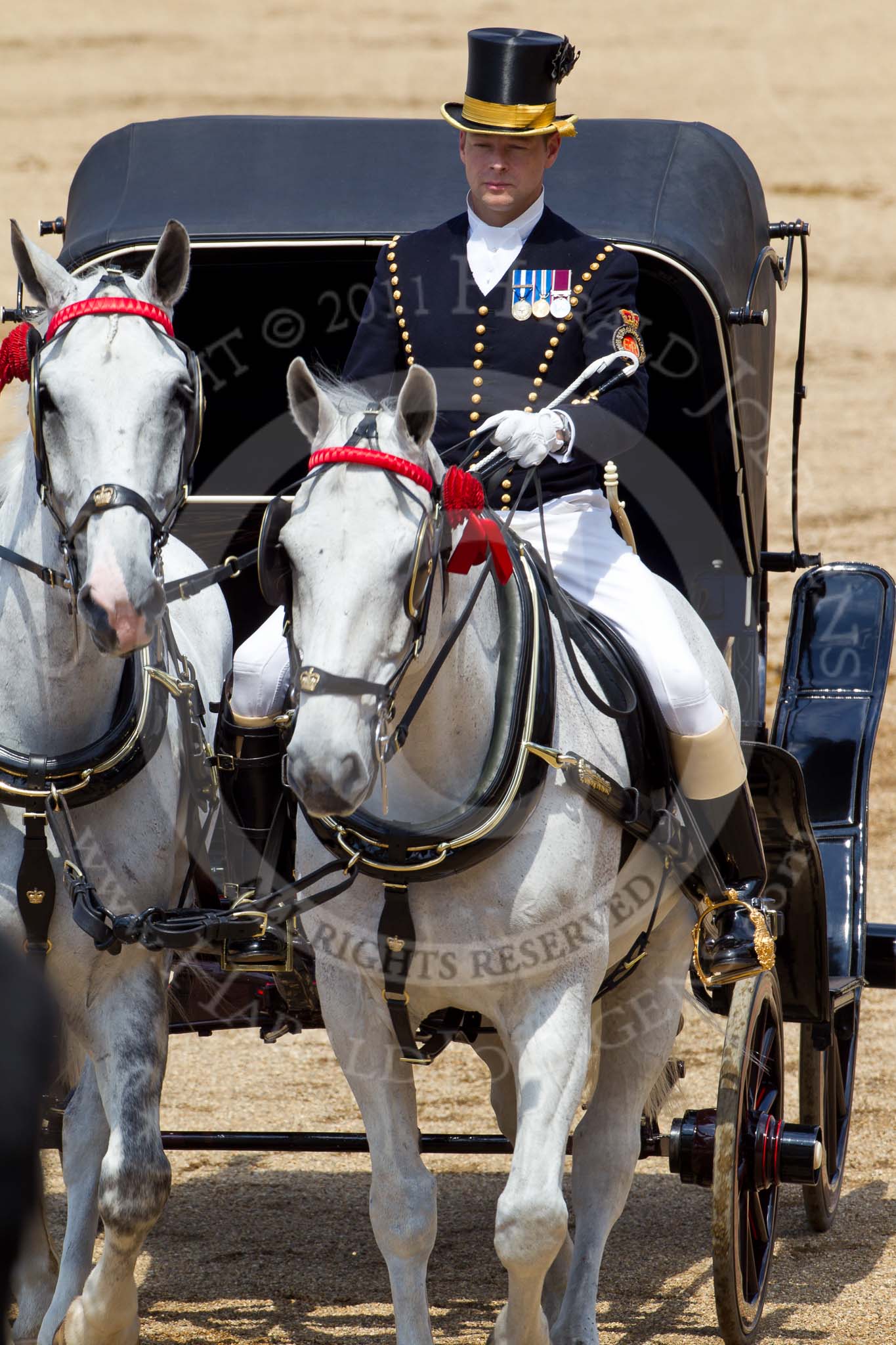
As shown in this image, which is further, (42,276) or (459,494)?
(42,276)

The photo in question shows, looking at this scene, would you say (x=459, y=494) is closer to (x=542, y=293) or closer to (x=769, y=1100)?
(x=542, y=293)

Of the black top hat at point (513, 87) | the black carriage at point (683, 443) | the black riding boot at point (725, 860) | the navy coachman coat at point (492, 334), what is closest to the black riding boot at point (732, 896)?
the black riding boot at point (725, 860)

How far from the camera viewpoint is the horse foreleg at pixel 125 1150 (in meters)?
3.09

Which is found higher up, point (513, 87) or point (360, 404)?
point (513, 87)

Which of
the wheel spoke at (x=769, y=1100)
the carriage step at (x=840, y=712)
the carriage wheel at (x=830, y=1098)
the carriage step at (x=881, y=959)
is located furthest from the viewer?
the carriage step at (x=881, y=959)

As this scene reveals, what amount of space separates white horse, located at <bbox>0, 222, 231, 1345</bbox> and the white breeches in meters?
0.19

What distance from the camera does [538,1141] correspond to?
9.82 ft

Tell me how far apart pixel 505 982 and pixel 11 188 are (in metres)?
16.7

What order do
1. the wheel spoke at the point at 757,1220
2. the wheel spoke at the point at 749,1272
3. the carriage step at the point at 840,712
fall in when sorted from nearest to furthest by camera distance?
1. the wheel spoke at the point at 749,1272
2. the wheel spoke at the point at 757,1220
3. the carriage step at the point at 840,712

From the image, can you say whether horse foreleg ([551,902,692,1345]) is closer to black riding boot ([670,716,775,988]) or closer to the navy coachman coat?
black riding boot ([670,716,775,988])

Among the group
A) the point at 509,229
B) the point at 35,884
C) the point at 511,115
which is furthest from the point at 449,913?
the point at 511,115

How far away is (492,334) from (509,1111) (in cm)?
161

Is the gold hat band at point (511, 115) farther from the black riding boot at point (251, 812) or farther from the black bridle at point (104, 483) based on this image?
the black riding boot at point (251, 812)

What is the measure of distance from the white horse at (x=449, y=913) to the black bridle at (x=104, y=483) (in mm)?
223
